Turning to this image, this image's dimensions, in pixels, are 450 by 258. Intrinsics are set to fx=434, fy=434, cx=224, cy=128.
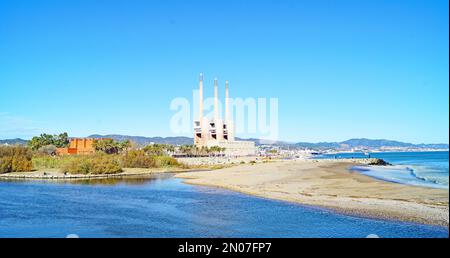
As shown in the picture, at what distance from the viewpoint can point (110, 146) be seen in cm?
9669

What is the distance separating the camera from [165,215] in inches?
891

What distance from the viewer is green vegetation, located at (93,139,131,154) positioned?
314 feet

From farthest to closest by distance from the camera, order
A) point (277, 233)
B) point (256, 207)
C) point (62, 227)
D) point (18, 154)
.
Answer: point (18, 154) → point (256, 207) → point (62, 227) → point (277, 233)

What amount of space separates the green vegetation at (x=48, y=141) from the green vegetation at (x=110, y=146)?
15.9 meters

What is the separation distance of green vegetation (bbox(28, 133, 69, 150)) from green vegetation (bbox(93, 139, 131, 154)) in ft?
52.1

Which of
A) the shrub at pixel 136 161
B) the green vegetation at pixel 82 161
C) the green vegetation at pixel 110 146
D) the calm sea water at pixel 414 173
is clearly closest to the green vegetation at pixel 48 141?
the green vegetation at pixel 82 161

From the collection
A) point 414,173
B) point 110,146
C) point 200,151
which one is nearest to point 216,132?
point 200,151

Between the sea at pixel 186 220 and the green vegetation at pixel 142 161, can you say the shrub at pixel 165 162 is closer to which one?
the green vegetation at pixel 142 161

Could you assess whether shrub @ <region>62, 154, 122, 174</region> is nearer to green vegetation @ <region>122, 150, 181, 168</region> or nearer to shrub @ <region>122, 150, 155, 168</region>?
shrub @ <region>122, 150, 155, 168</region>

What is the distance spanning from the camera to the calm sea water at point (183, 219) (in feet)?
58.5
